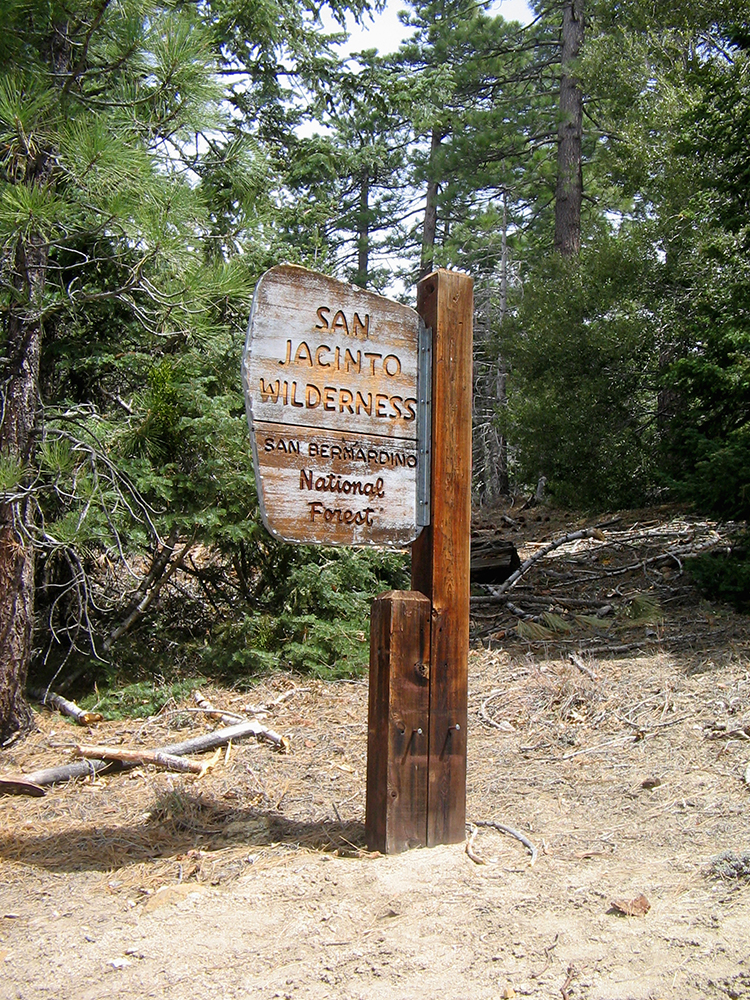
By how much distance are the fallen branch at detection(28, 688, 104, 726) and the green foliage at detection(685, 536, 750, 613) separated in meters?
4.90

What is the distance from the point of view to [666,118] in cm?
1191

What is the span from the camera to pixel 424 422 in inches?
149

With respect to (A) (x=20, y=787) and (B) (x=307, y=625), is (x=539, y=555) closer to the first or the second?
(B) (x=307, y=625)

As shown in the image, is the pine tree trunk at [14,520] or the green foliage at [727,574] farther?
the green foliage at [727,574]

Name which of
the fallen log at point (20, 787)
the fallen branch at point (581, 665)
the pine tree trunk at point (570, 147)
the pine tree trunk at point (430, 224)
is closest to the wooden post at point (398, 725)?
the fallen log at point (20, 787)

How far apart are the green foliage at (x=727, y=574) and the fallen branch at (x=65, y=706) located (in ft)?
16.1

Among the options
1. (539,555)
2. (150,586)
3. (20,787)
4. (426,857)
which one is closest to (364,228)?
(539,555)

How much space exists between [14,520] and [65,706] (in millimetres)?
1604

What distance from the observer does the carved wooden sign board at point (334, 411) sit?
3361 mm

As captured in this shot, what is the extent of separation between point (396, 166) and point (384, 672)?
25.2 meters

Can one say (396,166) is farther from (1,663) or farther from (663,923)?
(663,923)

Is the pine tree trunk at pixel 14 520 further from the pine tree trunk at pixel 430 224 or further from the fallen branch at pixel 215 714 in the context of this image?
the pine tree trunk at pixel 430 224

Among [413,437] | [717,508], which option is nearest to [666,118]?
[717,508]

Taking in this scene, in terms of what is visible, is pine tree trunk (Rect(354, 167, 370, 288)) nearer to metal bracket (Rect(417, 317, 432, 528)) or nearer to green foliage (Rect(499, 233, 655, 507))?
green foliage (Rect(499, 233, 655, 507))
